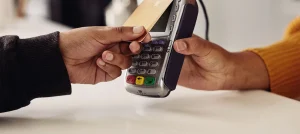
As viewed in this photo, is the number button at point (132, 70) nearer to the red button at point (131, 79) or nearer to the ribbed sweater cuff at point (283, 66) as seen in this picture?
the red button at point (131, 79)

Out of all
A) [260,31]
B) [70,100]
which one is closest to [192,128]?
[70,100]

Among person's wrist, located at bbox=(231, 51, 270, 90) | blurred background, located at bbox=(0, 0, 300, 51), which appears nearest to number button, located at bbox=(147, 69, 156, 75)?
person's wrist, located at bbox=(231, 51, 270, 90)

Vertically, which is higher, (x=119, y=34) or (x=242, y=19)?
(x=119, y=34)

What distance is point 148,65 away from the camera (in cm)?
61

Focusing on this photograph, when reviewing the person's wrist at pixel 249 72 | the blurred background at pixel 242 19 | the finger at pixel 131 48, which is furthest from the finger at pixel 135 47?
the blurred background at pixel 242 19

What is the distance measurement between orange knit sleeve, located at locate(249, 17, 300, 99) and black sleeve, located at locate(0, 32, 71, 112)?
0.29 metres

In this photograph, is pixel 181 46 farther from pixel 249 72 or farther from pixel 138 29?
pixel 249 72

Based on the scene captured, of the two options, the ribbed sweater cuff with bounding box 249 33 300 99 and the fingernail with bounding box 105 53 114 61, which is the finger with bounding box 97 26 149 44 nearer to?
the fingernail with bounding box 105 53 114 61

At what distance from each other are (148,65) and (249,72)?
0.17m

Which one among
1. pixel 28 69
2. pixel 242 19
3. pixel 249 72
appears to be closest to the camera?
pixel 28 69

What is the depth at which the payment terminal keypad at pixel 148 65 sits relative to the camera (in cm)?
60

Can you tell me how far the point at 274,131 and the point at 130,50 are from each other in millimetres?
203

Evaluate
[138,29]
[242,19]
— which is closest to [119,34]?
[138,29]

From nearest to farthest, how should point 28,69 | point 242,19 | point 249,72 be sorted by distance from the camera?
point 28,69, point 249,72, point 242,19
